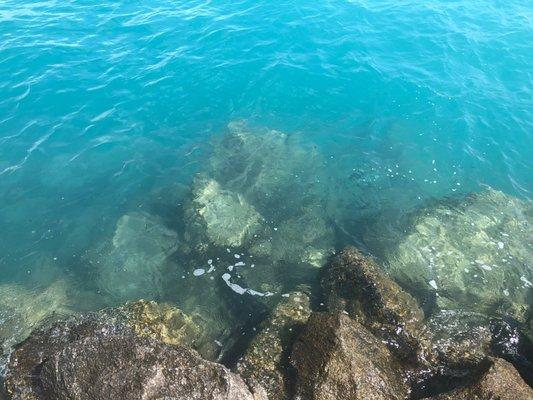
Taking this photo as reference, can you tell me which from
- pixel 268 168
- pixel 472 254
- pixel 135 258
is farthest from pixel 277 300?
pixel 472 254

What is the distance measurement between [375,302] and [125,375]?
20.7 feet

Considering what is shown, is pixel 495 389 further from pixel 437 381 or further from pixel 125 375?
pixel 125 375

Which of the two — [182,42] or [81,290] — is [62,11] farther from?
[81,290]

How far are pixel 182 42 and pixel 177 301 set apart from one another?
58.0 feet

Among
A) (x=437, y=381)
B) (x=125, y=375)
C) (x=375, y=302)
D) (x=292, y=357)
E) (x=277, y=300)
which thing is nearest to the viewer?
(x=125, y=375)

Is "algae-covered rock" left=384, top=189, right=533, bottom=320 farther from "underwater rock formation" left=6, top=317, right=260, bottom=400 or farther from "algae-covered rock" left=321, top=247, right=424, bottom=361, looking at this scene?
"underwater rock formation" left=6, top=317, right=260, bottom=400

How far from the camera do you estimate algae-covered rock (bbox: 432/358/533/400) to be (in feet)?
23.4

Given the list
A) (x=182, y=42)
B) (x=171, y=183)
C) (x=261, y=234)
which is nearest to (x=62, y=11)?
(x=182, y=42)

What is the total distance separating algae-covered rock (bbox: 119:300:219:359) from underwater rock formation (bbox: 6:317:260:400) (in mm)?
2305

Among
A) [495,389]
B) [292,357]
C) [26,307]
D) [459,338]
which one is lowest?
[26,307]

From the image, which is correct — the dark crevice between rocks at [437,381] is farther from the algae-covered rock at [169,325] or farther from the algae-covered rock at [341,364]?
the algae-covered rock at [169,325]

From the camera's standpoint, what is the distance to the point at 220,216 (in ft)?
48.3

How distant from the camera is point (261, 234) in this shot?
1425 cm

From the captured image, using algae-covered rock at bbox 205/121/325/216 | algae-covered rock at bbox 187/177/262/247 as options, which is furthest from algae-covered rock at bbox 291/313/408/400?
algae-covered rock at bbox 205/121/325/216
